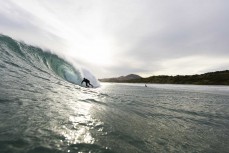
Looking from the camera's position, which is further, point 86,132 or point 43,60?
point 43,60

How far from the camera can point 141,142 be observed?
183 inches

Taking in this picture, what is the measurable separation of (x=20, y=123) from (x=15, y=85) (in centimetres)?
398

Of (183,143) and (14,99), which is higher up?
(14,99)

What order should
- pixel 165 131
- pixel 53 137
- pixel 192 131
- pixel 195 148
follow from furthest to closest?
pixel 192 131, pixel 165 131, pixel 195 148, pixel 53 137

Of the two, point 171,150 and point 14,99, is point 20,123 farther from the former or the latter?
point 171,150

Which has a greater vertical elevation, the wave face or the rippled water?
the wave face

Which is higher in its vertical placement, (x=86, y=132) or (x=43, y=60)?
(x=43, y=60)

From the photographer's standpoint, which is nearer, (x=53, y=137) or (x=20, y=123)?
(x=53, y=137)

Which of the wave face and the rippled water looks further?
the wave face

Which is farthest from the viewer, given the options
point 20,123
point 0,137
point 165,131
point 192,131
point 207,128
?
point 207,128

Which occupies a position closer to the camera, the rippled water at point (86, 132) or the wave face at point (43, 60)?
the rippled water at point (86, 132)

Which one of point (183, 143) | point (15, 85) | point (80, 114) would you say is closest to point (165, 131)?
point (183, 143)

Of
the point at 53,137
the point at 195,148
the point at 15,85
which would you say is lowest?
the point at 195,148

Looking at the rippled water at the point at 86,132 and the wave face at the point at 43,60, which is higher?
the wave face at the point at 43,60
